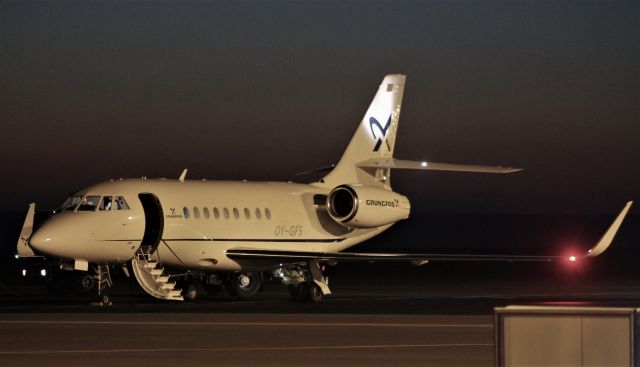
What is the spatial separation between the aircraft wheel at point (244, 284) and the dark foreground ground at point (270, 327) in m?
0.56

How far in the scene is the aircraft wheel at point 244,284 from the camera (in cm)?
3400

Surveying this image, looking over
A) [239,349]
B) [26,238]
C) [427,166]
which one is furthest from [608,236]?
[239,349]

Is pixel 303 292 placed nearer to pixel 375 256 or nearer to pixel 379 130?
pixel 375 256

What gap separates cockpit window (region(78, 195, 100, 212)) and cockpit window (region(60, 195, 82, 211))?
14 centimetres

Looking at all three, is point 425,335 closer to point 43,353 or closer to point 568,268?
point 43,353

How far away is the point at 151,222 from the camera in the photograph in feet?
103

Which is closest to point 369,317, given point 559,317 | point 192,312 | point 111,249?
point 192,312

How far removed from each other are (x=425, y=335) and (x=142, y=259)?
40.0 ft

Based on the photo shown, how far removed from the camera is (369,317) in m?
24.6

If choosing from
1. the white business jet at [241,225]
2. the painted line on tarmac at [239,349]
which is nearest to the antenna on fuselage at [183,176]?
the white business jet at [241,225]

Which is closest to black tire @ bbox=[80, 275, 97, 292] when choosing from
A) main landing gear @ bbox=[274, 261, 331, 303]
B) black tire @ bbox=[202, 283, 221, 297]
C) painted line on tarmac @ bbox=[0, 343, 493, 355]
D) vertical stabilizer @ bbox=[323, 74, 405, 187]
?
black tire @ bbox=[202, 283, 221, 297]

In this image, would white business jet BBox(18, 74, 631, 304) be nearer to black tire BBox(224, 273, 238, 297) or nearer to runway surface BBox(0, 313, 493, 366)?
black tire BBox(224, 273, 238, 297)

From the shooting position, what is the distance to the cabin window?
30.5 meters

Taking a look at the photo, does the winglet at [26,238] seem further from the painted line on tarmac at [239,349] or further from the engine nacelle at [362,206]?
the painted line on tarmac at [239,349]
